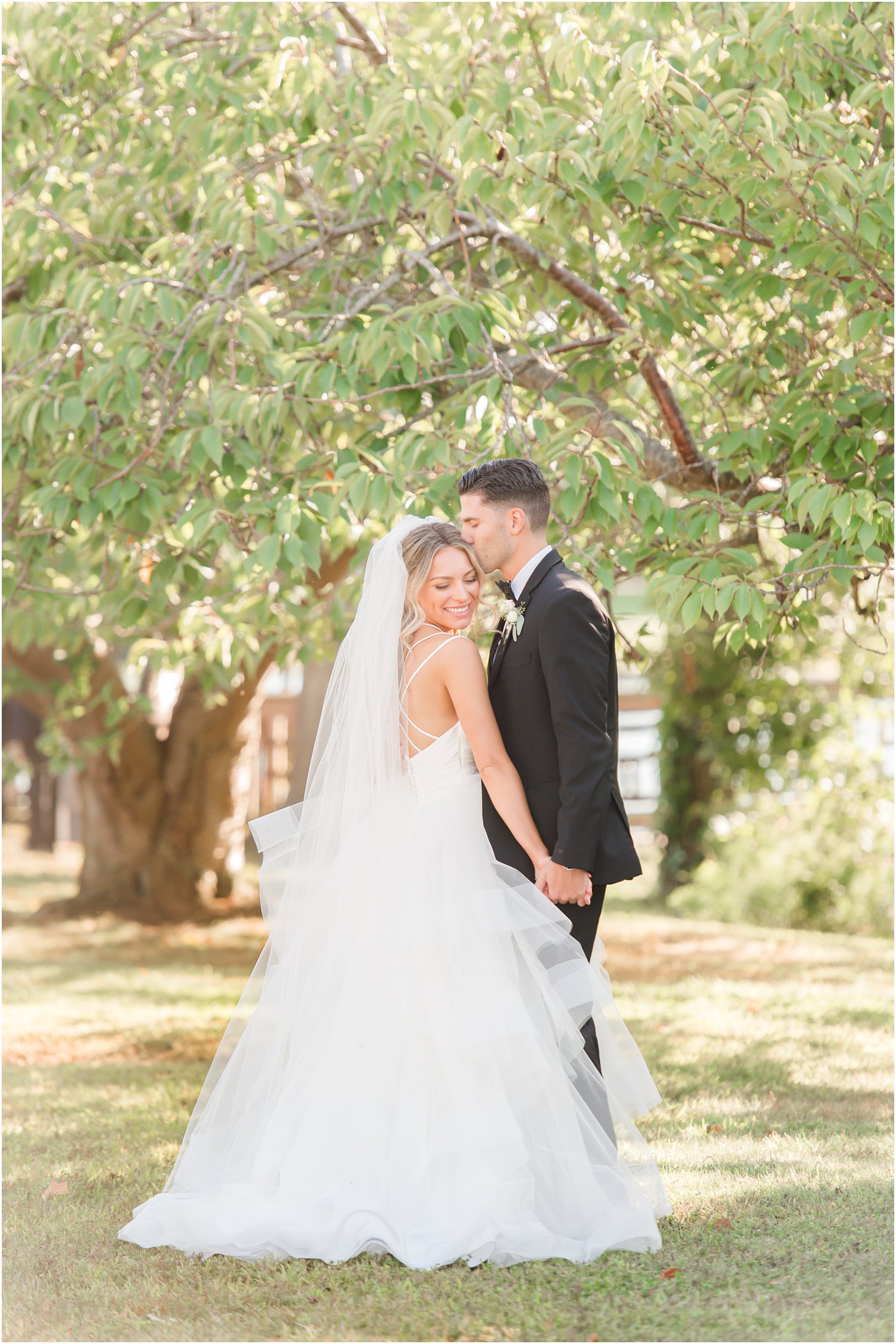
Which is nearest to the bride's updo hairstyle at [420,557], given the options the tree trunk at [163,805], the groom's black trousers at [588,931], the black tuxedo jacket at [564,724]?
the black tuxedo jacket at [564,724]

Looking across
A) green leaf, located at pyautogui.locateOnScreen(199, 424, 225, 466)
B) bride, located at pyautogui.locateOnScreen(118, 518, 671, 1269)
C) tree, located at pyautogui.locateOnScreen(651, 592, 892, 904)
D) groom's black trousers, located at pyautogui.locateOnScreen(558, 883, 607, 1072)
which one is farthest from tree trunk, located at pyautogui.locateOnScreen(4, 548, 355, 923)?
groom's black trousers, located at pyautogui.locateOnScreen(558, 883, 607, 1072)

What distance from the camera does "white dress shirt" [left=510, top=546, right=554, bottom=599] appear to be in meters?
3.52

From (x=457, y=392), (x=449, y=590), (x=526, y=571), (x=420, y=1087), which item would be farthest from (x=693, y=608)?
(x=420, y=1087)

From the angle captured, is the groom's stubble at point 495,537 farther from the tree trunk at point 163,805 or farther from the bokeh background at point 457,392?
the tree trunk at point 163,805

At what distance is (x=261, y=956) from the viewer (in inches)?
148

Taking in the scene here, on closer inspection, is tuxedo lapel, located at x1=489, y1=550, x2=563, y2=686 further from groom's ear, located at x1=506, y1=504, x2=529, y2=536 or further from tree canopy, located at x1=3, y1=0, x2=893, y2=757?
Result: tree canopy, located at x1=3, y1=0, x2=893, y2=757

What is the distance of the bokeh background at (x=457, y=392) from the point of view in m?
3.36

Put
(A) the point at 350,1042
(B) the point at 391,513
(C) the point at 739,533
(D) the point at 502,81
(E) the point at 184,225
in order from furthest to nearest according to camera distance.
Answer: (E) the point at 184,225, (C) the point at 739,533, (D) the point at 502,81, (B) the point at 391,513, (A) the point at 350,1042

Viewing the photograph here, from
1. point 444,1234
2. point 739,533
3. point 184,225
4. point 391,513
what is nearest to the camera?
point 444,1234

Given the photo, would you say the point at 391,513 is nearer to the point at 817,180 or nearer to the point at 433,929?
the point at 433,929

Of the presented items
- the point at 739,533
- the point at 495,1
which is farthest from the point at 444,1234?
the point at 495,1

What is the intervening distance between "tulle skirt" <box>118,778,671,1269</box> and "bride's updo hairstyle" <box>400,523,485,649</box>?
0.52 metres

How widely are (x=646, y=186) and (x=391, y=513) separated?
5.04 feet

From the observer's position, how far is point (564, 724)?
3234 mm
